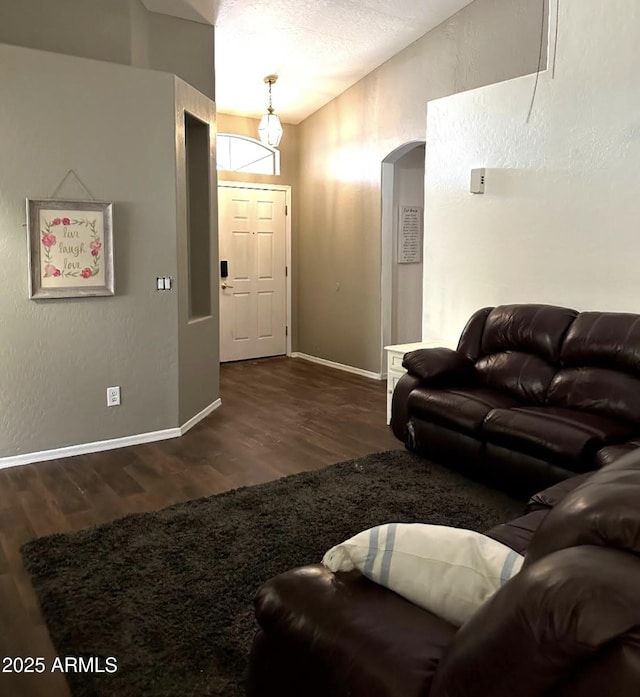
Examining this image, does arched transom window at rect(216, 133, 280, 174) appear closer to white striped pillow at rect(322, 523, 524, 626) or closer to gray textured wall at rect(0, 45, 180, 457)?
gray textured wall at rect(0, 45, 180, 457)

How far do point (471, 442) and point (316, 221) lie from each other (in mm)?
4391

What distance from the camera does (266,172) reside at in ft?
23.7

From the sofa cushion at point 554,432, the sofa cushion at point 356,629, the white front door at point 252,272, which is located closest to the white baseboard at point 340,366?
the white front door at point 252,272

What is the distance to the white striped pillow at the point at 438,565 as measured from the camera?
1183 mm

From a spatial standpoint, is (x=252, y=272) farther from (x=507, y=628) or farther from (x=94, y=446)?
(x=507, y=628)

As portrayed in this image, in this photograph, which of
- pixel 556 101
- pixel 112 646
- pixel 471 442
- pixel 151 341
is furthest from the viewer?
pixel 151 341

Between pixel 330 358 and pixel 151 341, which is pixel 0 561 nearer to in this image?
pixel 151 341

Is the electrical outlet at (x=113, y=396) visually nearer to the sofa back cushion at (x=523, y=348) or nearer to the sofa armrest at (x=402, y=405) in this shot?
the sofa armrest at (x=402, y=405)

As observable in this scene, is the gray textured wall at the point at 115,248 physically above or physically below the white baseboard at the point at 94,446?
above

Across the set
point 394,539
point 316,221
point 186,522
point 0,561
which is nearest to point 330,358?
point 316,221

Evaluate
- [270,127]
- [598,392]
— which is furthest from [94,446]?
[270,127]


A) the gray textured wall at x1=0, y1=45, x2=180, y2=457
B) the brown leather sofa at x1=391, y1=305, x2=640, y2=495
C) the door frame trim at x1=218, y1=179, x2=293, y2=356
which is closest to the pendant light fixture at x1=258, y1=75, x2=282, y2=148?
the door frame trim at x1=218, y1=179, x2=293, y2=356

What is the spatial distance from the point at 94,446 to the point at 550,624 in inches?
148

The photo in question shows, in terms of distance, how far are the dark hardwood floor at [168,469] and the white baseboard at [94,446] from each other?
61 millimetres
